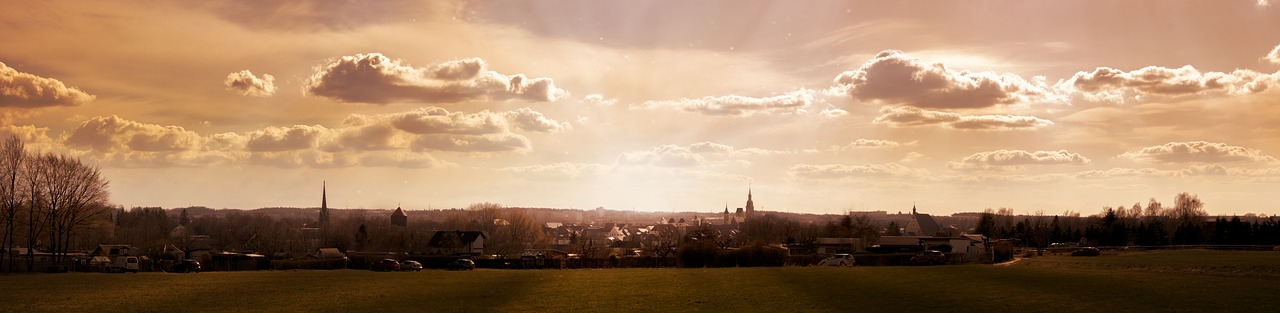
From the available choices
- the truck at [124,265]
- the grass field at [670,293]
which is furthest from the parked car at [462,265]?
the truck at [124,265]

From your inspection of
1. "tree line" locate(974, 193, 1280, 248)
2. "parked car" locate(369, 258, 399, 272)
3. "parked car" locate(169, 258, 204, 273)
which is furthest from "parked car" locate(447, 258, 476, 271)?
"tree line" locate(974, 193, 1280, 248)

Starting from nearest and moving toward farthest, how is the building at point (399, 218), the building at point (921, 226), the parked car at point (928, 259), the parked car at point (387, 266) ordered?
the parked car at point (387, 266) < the parked car at point (928, 259) < the building at point (921, 226) < the building at point (399, 218)

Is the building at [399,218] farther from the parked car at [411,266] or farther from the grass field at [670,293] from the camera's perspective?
the grass field at [670,293]

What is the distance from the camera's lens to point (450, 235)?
139 meters

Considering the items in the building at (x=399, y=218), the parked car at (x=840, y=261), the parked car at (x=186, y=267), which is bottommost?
the parked car at (x=186, y=267)

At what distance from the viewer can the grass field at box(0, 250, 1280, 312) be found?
129 ft

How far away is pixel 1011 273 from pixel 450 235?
93.9 metres

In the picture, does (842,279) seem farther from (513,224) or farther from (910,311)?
(513,224)

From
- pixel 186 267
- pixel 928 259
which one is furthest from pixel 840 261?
pixel 186 267

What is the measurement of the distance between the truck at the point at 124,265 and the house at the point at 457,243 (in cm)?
5930

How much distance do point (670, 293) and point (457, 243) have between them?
94519 mm

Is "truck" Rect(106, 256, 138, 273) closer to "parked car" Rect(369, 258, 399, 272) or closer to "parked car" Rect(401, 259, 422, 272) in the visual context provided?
"parked car" Rect(369, 258, 399, 272)

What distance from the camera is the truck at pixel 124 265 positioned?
242 ft

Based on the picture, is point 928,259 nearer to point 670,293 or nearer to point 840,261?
point 840,261
